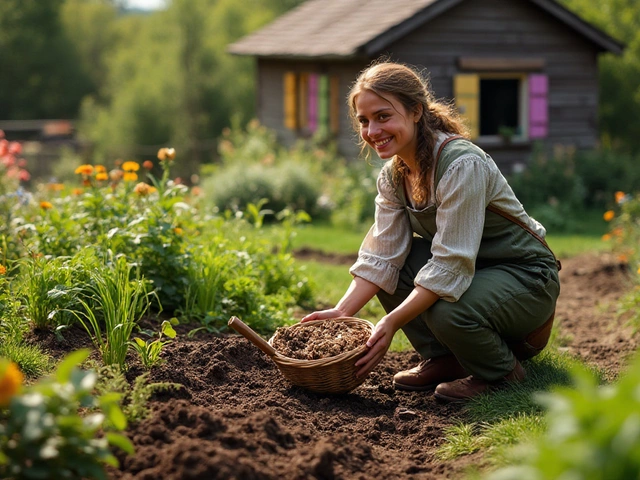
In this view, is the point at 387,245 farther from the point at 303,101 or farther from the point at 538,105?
the point at 303,101

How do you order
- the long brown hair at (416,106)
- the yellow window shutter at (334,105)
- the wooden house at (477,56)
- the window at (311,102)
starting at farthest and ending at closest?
the window at (311,102)
the yellow window shutter at (334,105)
the wooden house at (477,56)
the long brown hair at (416,106)

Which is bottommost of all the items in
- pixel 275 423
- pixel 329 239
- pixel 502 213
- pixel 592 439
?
pixel 329 239

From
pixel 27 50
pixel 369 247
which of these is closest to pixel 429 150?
pixel 369 247

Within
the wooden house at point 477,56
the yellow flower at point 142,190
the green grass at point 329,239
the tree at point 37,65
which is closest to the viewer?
the yellow flower at point 142,190

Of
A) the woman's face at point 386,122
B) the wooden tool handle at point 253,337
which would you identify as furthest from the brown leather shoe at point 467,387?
the woman's face at point 386,122

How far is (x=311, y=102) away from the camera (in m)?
14.9

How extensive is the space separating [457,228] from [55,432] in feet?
6.29

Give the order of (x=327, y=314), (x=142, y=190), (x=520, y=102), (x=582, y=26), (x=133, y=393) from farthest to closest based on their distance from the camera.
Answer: (x=520, y=102)
(x=582, y=26)
(x=142, y=190)
(x=327, y=314)
(x=133, y=393)

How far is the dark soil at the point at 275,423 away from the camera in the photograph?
2.65 metres

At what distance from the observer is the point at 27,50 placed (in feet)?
119

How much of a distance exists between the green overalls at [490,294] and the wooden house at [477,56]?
836 centimetres

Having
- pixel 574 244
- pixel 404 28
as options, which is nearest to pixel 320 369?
pixel 574 244

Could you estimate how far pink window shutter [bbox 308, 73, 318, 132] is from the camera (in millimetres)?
14672

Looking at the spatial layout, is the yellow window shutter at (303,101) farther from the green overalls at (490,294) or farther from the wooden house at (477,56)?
the green overalls at (490,294)
